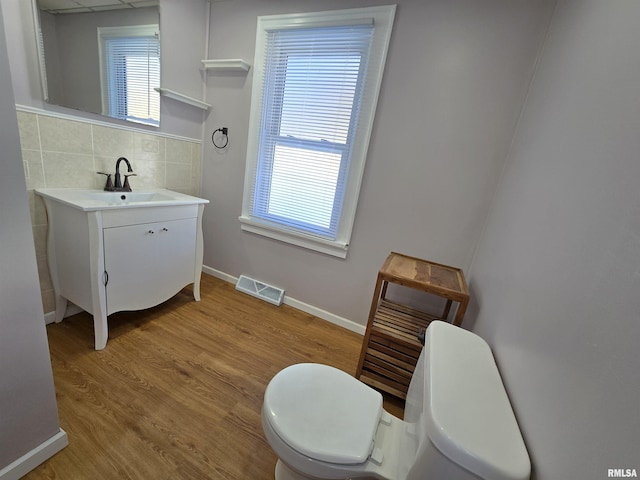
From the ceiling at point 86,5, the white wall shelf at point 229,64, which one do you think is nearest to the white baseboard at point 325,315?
the white wall shelf at point 229,64

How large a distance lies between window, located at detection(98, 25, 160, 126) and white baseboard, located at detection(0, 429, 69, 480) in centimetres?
174

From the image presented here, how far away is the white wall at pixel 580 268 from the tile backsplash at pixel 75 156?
2.27m

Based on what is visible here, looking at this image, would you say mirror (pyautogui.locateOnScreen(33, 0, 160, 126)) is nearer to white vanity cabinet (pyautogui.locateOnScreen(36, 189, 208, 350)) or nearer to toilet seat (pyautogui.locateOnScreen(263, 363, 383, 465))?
white vanity cabinet (pyautogui.locateOnScreen(36, 189, 208, 350))

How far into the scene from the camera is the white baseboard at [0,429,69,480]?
35.0 inches

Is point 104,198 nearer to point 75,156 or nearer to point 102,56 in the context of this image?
point 75,156

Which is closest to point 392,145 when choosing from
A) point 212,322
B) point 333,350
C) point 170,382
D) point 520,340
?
point 520,340

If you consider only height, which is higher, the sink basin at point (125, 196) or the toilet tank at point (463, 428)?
the sink basin at point (125, 196)

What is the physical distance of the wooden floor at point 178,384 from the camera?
40.9 inches

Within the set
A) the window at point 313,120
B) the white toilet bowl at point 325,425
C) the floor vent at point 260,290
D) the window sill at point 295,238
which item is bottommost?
the floor vent at point 260,290

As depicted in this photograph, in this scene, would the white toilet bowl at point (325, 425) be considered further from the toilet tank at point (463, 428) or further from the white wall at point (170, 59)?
the white wall at point (170, 59)

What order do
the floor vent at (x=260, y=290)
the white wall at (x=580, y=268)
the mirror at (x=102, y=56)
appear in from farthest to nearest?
the floor vent at (x=260, y=290)
the mirror at (x=102, y=56)
the white wall at (x=580, y=268)

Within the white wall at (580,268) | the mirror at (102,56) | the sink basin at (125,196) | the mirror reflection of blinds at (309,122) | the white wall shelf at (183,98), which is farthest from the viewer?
the white wall shelf at (183,98)

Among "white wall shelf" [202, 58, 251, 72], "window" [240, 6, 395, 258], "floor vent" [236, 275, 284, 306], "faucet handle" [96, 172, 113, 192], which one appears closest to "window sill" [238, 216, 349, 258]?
"window" [240, 6, 395, 258]

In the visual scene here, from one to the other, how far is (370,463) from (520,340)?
1.85 feet
